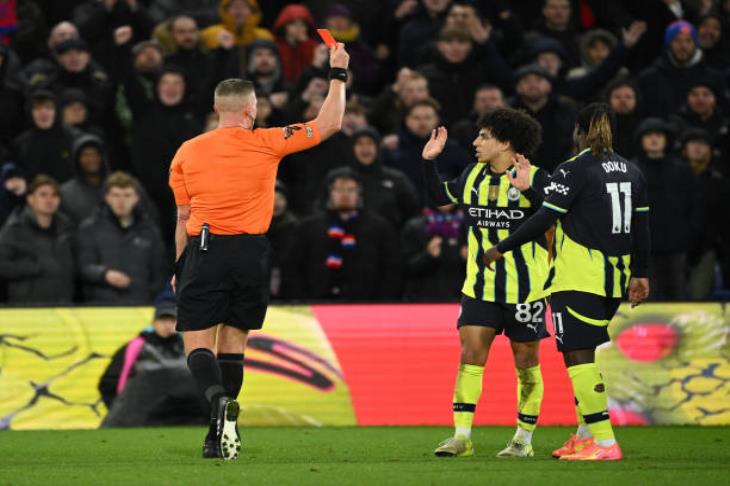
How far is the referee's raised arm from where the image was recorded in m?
9.33

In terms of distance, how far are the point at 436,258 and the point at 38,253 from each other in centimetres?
374

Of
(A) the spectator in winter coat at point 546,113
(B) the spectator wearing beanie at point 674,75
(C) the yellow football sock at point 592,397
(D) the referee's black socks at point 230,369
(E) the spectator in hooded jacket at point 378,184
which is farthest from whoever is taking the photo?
(B) the spectator wearing beanie at point 674,75

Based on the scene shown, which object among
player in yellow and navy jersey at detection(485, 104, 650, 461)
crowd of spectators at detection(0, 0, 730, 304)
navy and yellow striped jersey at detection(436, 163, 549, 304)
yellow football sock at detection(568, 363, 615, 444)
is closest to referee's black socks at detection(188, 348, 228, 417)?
navy and yellow striped jersey at detection(436, 163, 549, 304)

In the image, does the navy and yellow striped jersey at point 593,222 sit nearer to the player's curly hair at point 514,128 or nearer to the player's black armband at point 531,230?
the player's black armband at point 531,230

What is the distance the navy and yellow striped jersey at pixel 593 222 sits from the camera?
9148mm

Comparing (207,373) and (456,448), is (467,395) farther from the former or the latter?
(207,373)

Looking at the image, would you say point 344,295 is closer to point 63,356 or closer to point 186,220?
point 63,356

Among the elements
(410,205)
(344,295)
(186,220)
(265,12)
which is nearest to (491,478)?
(186,220)

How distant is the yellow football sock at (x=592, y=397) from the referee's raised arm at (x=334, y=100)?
210cm

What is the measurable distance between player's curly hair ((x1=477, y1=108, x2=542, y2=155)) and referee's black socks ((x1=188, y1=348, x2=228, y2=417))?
7.54 ft

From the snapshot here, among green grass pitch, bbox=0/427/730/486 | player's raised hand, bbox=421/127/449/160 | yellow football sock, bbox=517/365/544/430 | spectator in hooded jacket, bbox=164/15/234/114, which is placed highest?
spectator in hooded jacket, bbox=164/15/234/114

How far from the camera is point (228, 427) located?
29.5ft

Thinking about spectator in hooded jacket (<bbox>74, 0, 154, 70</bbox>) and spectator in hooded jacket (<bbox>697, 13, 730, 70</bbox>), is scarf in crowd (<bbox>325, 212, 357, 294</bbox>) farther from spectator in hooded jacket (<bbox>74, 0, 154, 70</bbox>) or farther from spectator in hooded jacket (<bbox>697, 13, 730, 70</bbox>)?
spectator in hooded jacket (<bbox>697, 13, 730, 70</bbox>)

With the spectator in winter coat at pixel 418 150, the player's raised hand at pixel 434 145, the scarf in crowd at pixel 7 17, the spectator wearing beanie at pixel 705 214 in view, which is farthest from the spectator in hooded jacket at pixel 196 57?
the player's raised hand at pixel 434 145
